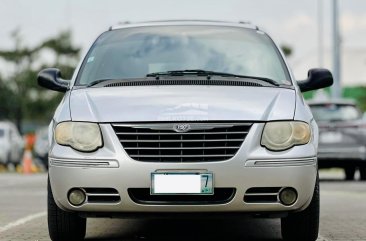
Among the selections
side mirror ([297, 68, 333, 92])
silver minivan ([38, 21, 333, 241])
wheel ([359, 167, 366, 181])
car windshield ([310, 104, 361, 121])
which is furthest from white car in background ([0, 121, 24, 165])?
silver minivan ([38, 21, 333, 241])

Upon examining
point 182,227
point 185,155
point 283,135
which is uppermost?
point 283,135

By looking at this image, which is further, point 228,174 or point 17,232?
point 17,232

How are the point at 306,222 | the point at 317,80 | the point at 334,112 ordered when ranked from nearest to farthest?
the point at 306,222 < the point at 317,80 < the point at 334,112

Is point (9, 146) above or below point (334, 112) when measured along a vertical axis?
below

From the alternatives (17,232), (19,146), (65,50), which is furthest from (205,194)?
(65,50)

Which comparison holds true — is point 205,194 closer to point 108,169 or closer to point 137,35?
point 108,169

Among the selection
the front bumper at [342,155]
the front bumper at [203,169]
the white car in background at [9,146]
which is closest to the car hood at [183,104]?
the front bumper at [203,169]

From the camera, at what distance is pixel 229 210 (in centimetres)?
669

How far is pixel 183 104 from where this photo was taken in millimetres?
6879

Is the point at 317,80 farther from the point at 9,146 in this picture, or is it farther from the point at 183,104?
the point at 9,146

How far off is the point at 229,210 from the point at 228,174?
0.87 ft

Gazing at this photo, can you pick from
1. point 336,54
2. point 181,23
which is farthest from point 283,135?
point 336,54

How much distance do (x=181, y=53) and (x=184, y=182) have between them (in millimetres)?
1797

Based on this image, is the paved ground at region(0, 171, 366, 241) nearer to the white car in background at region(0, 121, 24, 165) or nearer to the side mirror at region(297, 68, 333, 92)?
the side mirror at region(297, 68, 333, 92)
